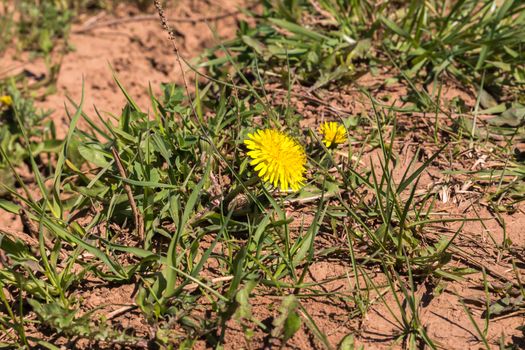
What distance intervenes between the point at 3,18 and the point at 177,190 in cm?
253

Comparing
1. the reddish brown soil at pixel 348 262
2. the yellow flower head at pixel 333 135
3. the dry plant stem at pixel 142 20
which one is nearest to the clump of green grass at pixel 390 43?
the reddish brown soil at pixel 348 262

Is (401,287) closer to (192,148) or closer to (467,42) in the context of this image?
(192,148)

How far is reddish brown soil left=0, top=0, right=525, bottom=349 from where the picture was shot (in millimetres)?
2121

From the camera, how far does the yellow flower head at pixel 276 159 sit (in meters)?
2.26

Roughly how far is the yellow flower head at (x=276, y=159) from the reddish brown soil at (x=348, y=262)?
0.38m

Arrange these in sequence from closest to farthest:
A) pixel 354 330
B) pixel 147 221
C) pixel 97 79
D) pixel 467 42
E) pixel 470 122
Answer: pixel 354 330 < pixel 147 221 < pixel 470 122 < pixel 467 42 < pixel 97 79

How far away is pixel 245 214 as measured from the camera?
2521 mm

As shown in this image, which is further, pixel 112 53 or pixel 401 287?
Answer: pixel 112 53

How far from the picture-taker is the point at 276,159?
7.43 ft

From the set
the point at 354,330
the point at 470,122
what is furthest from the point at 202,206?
the point at 470,122

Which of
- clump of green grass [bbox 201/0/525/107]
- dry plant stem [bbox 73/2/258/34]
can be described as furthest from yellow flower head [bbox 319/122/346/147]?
dry plant stem [bbox 73/2/258/34]

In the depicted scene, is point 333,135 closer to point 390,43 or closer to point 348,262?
point 348,262

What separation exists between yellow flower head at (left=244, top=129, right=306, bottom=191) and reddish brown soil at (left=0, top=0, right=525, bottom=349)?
0.38 meters

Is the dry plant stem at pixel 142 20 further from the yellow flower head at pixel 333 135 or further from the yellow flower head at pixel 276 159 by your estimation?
the yellow flower head at pixel 276 159
